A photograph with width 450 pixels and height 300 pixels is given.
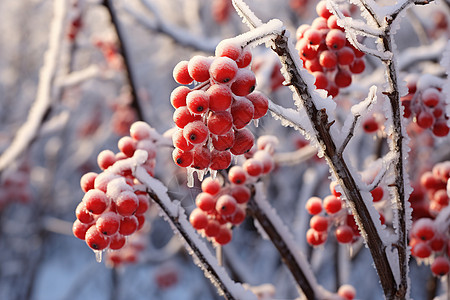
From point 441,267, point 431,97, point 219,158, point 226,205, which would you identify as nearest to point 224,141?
point 219,158

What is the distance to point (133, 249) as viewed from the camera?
94.3 inches

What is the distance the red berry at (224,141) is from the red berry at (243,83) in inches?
2.5

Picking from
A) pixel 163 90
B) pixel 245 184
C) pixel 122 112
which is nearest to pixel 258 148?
pixel 245 184

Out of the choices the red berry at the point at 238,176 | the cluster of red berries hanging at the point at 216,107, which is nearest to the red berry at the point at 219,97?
the cluster of red berries hanging at the point at 216,107

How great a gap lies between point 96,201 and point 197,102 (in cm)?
29

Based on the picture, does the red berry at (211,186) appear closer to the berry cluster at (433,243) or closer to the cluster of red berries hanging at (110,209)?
the cluster of red berries hanging at (110,209)

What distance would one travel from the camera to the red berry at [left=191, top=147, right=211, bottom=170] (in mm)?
652

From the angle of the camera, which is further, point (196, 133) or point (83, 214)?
point (83, 214)

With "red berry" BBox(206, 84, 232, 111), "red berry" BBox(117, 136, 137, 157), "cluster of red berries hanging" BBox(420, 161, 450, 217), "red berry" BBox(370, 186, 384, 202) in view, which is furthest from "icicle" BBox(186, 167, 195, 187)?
"cluster of red berries hanging" BBox(420, 161, 450, 217)

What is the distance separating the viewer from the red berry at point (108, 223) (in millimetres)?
747

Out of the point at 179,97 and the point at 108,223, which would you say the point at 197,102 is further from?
the point at 108,223

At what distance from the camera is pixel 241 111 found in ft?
2.04

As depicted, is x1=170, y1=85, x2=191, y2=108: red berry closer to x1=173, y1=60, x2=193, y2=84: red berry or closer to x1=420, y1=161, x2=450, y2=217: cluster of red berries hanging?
x1=173, y1=60, x2=193, y2=84: red berry

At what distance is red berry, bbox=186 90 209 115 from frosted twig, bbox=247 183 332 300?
1.53 feet
